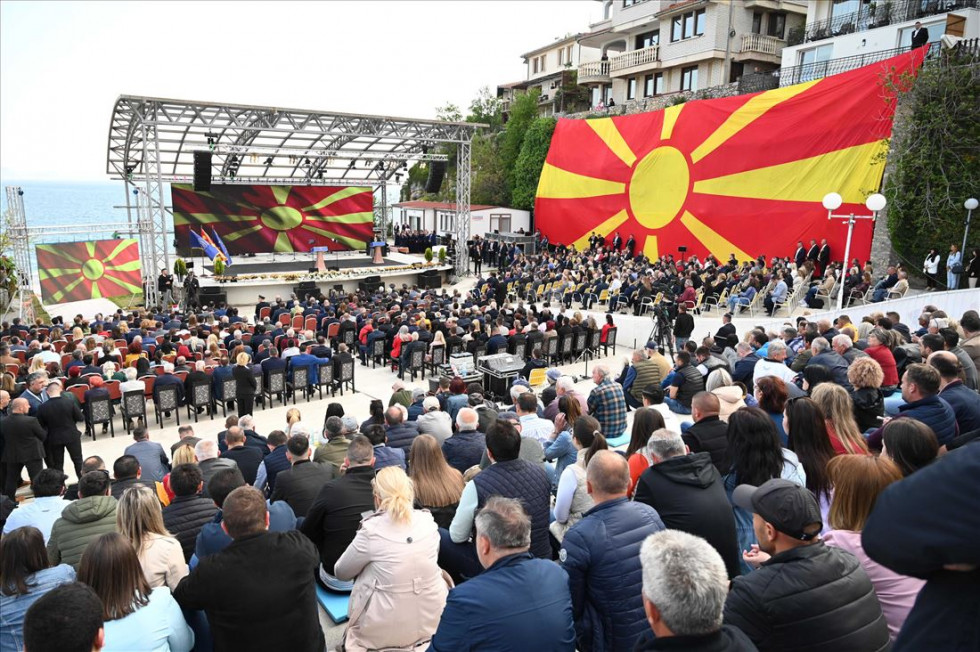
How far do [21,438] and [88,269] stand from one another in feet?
51.6

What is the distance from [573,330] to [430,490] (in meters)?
8.76

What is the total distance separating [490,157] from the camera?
3678 cm

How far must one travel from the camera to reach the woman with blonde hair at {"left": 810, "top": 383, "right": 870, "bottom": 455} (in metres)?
3.92

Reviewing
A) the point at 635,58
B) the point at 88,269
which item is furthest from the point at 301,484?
the point at 635,58

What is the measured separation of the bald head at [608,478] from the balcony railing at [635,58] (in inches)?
1240

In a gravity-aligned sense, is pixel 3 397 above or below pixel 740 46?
below

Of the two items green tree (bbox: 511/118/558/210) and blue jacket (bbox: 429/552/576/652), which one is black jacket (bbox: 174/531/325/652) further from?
green tree (bbox: 511/118/558/210)

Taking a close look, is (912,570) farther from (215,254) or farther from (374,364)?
(215,254)

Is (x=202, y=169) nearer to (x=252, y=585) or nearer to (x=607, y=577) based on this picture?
(x=252, y=585)

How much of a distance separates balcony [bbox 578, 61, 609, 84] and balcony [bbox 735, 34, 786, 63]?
872 cm

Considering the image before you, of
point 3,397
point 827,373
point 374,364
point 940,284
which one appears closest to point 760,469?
point 827,373

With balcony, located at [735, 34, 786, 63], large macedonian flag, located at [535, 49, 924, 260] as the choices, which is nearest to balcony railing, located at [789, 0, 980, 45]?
balcony, located at [735, 34, 786, 63]

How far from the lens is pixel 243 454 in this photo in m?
5.38

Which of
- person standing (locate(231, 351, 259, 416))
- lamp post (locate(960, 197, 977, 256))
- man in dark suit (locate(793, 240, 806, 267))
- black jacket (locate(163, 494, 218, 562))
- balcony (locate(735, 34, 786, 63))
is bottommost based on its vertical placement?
→ person standing (locate(231, 351, 259, 416))
